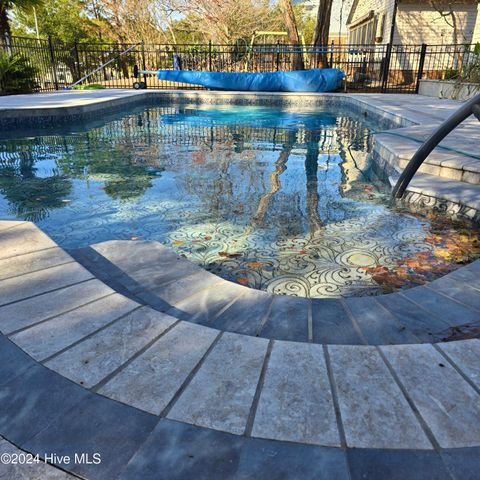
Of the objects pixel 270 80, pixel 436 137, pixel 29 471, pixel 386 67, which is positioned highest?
pixel 386 67

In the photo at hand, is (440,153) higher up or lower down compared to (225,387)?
higher up

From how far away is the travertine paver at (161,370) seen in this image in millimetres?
1296

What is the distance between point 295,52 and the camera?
1583 centimetres

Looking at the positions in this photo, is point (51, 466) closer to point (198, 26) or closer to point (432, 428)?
point (432, 428)

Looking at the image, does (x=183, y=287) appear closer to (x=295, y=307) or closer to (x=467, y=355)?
(x=295, y=307)

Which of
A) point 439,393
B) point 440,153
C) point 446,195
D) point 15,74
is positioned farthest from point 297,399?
point 15,74

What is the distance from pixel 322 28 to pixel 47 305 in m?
17.3

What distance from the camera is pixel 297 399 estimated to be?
1.30 metres

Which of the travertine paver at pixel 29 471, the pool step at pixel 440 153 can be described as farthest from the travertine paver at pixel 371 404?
the pool step at pixel 440 153

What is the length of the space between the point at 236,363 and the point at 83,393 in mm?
530

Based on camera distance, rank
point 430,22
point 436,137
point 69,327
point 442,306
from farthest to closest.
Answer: point 430,22 → point 436,137 → point 442,306 → point 69,327

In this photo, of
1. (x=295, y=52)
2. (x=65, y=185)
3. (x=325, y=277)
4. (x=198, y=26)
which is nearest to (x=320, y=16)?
(x=295, y=52)

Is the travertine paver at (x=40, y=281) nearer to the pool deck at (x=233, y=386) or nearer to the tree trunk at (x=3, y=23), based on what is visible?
the pool deck at (x=233, y=386)

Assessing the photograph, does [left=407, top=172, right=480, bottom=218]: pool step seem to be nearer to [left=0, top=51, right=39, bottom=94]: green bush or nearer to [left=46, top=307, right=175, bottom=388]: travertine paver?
[left=46, top=307, right=175, bottom=388]: travertine paver
